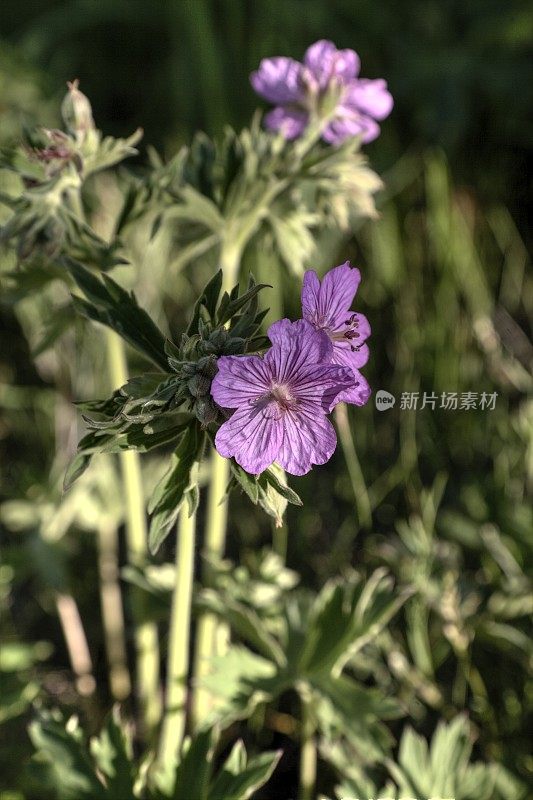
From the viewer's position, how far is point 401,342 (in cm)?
205

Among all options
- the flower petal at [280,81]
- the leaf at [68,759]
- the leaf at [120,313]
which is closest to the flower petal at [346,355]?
the leaf at [120,313]

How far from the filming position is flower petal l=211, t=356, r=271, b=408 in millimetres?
805

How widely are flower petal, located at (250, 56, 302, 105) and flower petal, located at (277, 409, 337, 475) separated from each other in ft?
2.23

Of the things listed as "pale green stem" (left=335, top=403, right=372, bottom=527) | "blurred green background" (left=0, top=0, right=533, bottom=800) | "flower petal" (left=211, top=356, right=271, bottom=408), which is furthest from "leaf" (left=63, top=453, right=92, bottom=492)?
"pale green stem" (left=335, top=403, right=372, bottom=527)

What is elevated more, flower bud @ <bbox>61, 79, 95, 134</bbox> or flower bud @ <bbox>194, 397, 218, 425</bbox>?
flower bud @ <bbox>61, 79, 95, 134</bbox>

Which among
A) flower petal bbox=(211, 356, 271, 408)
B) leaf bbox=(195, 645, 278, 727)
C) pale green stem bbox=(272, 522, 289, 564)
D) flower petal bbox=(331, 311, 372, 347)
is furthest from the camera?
pale green stem bbox=(272, 522, 289, 564)

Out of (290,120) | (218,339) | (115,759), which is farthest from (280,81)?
(115,759)

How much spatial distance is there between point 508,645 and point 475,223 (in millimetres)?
1400

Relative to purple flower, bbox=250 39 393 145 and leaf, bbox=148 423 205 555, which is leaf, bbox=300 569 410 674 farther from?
purple flower, bbox=250 39 393 145

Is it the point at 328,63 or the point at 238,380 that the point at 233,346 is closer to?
the point at 238,380

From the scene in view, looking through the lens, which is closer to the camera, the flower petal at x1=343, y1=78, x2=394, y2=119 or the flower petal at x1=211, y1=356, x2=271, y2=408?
the flower petal at x1=211, y1=356, x2=271, y2=408

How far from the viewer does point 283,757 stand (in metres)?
1.54

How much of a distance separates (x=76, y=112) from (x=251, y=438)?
1.77 feet

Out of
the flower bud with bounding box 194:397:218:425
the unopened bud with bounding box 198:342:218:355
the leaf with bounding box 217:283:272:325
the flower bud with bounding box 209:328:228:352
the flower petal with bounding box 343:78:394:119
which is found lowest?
the flower bud with bounding box 194:397:218:425
